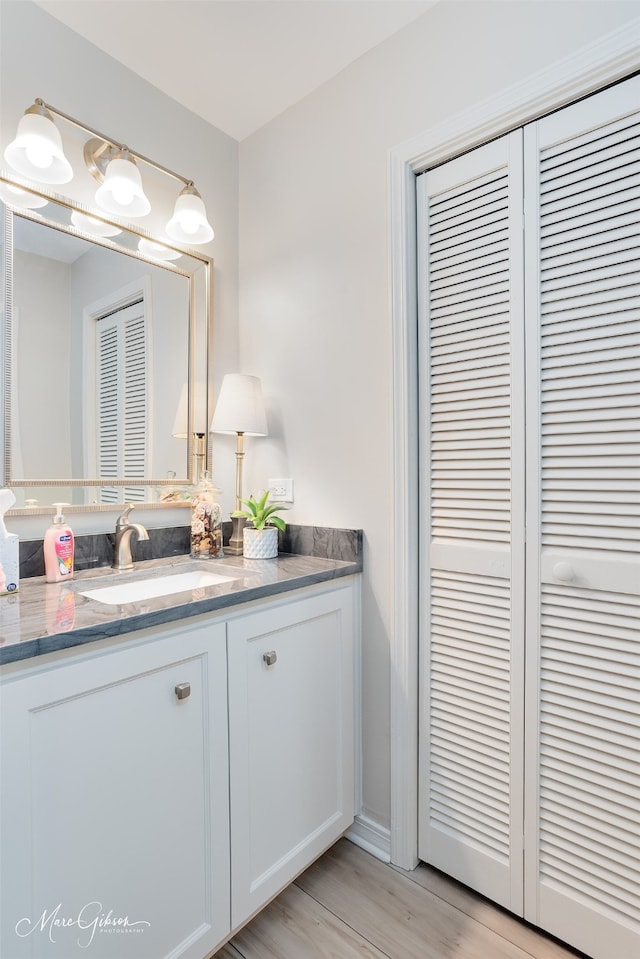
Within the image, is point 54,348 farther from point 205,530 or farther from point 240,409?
point 205,530

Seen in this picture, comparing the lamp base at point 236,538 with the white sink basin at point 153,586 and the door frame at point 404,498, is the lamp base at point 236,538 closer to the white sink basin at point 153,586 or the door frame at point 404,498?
the white sink basin at point 153,586

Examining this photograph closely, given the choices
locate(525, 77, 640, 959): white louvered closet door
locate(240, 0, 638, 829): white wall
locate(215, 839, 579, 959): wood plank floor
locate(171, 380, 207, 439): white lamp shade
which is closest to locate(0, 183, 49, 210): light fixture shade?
locate(171, 380, 207, 439): white lamp shade

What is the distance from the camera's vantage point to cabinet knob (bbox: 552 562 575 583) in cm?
123

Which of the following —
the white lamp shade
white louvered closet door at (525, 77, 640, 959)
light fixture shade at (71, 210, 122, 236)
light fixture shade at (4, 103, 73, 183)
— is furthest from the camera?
the white lamp shade

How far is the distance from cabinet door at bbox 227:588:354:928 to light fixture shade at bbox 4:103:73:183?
129 centimetres

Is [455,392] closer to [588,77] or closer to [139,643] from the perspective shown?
[588,77]

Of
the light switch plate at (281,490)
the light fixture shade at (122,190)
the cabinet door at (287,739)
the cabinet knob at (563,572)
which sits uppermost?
the light fixture shade at (122,190)

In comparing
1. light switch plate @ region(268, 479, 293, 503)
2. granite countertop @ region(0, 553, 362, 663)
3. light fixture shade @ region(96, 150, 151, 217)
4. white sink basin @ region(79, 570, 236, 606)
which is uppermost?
light fixture shade @ region(96, 150, 151, 217)

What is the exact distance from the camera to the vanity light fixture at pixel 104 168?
132 cm

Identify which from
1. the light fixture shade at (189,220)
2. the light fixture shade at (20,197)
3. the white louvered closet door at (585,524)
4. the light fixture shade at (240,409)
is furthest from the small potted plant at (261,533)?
the light fixture shade at (20,197)

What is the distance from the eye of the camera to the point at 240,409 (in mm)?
1748

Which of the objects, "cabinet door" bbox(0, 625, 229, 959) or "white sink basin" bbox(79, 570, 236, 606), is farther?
"white sink basin" bbox(79, 570, 236, 606)

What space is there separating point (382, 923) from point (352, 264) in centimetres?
188

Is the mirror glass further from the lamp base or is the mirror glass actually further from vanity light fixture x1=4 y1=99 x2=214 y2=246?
the lamp base
